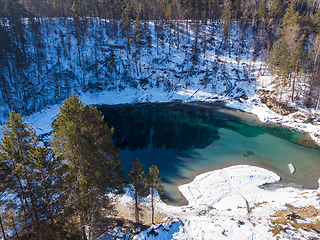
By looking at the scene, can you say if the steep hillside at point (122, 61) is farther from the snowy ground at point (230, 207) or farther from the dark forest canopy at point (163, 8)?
the snowy ground at point (230, 207)


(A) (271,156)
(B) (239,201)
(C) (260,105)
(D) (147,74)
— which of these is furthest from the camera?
(D) (147,74)

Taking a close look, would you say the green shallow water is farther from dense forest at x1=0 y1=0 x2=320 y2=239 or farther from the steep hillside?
the steep hillside

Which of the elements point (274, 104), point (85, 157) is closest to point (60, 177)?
point (85, 157)

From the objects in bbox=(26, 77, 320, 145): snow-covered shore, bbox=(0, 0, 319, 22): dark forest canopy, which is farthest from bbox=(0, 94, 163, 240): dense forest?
bbox=(0, 0, 319, 22): dark forest canopy

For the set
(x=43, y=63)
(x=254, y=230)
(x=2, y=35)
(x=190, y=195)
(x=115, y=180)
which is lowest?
(x=190, y=195)

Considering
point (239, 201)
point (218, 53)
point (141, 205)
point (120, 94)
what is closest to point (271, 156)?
point (239, 201)

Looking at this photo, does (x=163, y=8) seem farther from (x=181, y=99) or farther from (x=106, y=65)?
(x=181, y=99)

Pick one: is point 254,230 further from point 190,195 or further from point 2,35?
point 2,35

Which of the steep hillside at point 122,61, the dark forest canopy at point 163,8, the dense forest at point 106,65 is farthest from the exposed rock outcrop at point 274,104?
the dark forest canopy at point 163,8
